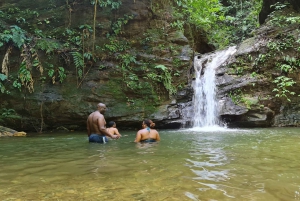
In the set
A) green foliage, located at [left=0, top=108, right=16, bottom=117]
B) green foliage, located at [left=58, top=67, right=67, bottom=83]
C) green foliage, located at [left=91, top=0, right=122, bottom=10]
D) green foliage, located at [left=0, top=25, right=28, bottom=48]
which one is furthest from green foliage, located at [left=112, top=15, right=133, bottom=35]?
green foliage, located at [left=0, top=108, right=16, bottom=117]

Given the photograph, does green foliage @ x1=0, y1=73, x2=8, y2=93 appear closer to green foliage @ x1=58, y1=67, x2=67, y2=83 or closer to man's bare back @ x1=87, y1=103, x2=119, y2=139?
green foliage @ x1=58, y1=67, x2=67, y2=83

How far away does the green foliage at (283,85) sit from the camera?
37.9ft

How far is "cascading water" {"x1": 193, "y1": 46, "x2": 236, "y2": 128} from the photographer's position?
39.4 ft

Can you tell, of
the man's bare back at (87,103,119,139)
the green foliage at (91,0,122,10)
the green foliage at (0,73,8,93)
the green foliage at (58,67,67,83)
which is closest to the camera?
the man's bare back at (87,103,119,139)

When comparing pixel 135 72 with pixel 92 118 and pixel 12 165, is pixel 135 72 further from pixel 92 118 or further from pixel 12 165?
pixel 12 165

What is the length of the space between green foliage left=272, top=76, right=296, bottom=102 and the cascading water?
2818 mm

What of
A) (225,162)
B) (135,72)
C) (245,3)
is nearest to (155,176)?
(225,162)

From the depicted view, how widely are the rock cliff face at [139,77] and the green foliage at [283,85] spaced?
93mm

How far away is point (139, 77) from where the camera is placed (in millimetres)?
12648

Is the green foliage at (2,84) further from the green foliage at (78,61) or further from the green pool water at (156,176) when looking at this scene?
the green pool water at (156,176)

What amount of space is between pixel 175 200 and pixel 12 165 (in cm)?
319

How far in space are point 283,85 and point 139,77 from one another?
6679 millimetres

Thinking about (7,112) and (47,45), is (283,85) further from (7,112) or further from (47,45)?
(7,112)

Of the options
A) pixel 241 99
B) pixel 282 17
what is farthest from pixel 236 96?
pixel 282 17
